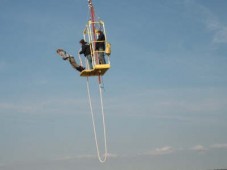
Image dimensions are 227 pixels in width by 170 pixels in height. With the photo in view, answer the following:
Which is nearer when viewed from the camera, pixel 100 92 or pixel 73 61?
pixel 100 92

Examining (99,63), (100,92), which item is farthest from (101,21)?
(100,92)

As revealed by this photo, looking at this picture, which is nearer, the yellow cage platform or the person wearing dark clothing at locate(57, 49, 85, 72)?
the yellow cage platform

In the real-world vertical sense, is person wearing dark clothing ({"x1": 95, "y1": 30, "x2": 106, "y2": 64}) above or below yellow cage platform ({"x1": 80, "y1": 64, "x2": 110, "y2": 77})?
above

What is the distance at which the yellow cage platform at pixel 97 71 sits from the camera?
2917cm

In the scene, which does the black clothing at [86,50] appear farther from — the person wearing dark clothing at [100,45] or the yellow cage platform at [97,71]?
the yellow cage platform at [97,71]

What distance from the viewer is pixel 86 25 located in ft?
98.4

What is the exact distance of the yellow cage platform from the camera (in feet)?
95.7

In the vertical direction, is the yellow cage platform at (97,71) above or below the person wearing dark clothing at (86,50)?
below

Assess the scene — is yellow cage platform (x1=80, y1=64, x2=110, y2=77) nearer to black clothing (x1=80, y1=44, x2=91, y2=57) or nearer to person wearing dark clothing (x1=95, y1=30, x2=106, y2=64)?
person wearing dark clothing (x1=95, y1=30, x2=106, y2=64)

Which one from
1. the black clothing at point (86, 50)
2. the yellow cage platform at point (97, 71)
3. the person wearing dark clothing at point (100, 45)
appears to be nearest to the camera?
the yellow cage platform at point (97, 71)

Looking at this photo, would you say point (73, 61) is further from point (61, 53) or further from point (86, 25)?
point (86, 25)

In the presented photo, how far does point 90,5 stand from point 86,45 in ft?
9.49

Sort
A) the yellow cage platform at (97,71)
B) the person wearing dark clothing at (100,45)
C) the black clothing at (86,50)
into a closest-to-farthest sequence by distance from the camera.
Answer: the yellow cage platform at (97,71), the person wearing dark clothing at (100,45), the black clothing at (86,50)

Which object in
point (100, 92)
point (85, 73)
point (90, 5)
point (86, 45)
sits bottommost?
point (100, 92)
